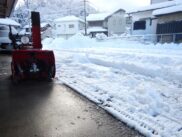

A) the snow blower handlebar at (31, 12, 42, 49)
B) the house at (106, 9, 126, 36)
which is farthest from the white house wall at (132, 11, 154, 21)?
the snow blower handlebar at (31, 12, 42, 49)

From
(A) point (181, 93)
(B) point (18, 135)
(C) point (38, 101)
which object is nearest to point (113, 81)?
(A) point (181, 93)

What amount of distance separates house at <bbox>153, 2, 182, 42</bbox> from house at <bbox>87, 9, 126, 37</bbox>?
84.1 feet

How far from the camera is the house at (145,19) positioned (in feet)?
100

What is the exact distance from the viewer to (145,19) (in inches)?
1284

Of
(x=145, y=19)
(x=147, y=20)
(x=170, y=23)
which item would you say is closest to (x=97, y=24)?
(x=145, y=19)

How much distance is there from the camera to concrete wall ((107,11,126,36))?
54.5m

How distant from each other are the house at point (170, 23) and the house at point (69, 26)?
1374 inches

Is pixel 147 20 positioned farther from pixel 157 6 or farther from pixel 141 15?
pixel 157 6

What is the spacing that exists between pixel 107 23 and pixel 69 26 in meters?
11.9

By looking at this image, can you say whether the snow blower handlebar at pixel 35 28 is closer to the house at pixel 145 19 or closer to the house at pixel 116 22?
the house at pixel 145 19

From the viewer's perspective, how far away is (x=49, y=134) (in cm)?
409

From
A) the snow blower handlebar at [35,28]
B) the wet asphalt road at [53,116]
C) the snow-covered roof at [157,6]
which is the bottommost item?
the wet asphalt road at [53,116]

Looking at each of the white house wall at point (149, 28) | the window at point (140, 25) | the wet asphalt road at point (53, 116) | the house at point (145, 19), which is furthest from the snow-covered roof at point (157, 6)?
the wet asphalt road at point (53, 116)

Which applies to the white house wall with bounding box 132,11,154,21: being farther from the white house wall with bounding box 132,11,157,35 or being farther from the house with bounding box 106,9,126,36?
the house with bounding box 106,9,126,36
